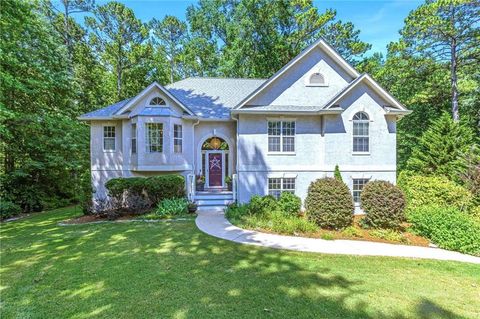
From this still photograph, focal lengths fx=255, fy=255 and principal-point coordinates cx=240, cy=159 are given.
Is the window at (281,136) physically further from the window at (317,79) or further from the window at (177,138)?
the window at (177,138)

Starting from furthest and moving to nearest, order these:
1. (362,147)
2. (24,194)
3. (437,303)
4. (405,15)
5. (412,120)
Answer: (412,120) < (405,15) < (24,194) < (362,147) < (437,303)

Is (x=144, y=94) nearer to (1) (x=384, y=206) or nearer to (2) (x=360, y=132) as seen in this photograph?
(2) (x=360, y=132)

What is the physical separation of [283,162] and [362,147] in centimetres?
415

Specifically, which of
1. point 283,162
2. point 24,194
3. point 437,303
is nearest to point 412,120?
point 283,162

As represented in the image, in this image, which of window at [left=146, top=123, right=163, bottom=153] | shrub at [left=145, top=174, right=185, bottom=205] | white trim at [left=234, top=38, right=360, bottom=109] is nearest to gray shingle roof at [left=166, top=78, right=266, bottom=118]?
window at [left=146, top=123, right=163, bottom=153]

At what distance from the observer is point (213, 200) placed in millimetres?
13734

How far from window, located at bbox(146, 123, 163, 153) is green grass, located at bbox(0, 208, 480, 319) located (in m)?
6.17

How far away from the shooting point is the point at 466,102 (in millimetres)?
19984

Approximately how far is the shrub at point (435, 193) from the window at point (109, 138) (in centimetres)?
1506

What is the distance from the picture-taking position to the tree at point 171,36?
3144 cm

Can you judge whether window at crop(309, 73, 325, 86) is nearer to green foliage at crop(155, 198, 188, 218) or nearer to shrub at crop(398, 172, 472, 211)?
shrub at crop(398, 172, 472, 211)

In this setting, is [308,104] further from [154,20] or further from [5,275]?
[154,20]

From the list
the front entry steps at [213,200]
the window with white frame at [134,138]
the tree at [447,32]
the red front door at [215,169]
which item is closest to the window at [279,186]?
the front entry steps at [213,200]

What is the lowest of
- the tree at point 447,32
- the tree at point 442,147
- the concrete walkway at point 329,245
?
the concrete walkway at point 329,245
